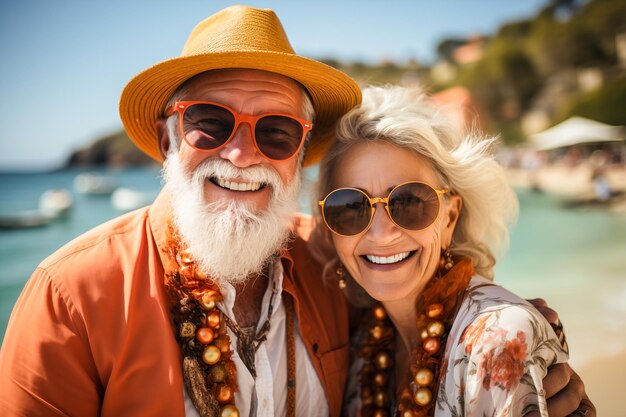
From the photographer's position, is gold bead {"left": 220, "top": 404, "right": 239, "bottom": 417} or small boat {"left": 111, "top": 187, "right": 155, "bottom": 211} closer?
gold bead {"left": 220, "top": 404, "right": 239, "bottom": 417}

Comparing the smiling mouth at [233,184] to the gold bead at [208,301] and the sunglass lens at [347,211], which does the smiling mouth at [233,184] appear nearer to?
the sunglass lens at [347,211]

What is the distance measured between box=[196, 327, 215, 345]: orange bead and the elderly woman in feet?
2.43

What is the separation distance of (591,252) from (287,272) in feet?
37.9

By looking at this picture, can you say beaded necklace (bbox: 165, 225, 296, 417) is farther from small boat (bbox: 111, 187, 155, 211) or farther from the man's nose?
small boat (bbox: 111, 187, 155, 211)

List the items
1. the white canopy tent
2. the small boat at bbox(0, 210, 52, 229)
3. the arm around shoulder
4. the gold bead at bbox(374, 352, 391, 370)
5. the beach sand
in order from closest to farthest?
the arm around shoulder
the gold bead at bbox(374, 352, 391, 370)
the beach sand
the small boat at bbox(0, 210, 52, 229)
the white canopy tent

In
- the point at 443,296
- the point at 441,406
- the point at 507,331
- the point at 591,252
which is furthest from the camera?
the point at 591,252

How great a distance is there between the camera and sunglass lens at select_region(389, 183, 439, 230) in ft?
6.77

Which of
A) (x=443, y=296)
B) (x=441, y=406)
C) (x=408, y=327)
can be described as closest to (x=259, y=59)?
(x=443, y=296)

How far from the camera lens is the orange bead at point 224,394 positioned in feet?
6.27

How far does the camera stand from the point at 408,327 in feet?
7.77

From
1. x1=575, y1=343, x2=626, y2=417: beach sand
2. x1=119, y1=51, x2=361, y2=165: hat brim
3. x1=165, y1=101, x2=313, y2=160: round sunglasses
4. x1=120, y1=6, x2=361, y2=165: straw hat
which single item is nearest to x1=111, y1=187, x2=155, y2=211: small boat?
x1=575, y1=343, x2=626, y2=417: beach sand

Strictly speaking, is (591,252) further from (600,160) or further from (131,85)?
(600,160)

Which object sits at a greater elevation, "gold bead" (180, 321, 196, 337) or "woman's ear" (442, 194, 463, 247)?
"woman's ear" (442, 194, 463, 247)

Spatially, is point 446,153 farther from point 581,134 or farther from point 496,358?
point 581,134
